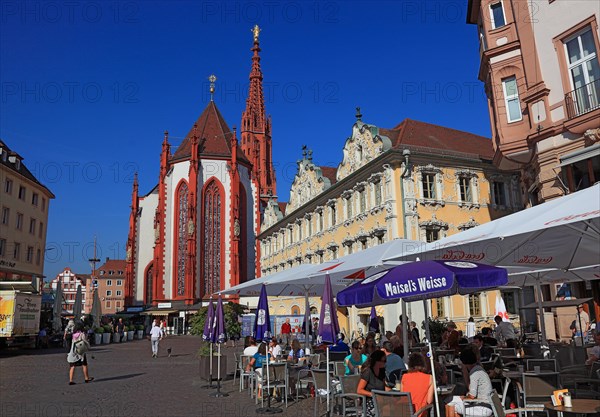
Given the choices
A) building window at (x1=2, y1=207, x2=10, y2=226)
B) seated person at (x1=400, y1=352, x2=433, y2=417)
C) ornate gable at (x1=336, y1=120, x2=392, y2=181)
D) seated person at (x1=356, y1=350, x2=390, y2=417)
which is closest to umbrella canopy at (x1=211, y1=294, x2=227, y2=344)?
seated person at (x1=356, y1=350, x2=390, y2=417)

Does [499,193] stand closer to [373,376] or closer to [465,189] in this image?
[465,189]

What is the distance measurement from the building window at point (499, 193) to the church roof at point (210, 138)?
45.2 metres

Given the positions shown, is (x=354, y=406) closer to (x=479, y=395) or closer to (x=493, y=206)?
(x=479, y=395)

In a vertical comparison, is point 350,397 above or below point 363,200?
below

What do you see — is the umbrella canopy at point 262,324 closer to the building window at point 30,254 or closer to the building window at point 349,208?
the building window at point 349,208

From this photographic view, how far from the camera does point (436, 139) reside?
1150 inches

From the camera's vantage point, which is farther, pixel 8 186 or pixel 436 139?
pixel 8 186

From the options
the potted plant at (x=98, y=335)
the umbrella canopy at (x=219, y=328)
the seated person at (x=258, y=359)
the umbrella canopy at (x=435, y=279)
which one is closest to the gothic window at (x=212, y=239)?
the potted plant at (x=98, y=335)

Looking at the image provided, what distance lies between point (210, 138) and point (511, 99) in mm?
58555

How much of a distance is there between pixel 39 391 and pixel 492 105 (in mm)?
18739

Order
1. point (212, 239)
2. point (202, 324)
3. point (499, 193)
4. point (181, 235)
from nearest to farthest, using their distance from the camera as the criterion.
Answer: point (499, 193) < point (202, 324) < point (181, 235) < point (212, 239)

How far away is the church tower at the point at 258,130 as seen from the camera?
299 feet

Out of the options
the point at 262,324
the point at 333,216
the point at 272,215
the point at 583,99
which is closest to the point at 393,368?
the point at 262,324

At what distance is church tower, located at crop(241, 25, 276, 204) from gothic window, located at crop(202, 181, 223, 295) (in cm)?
2337
